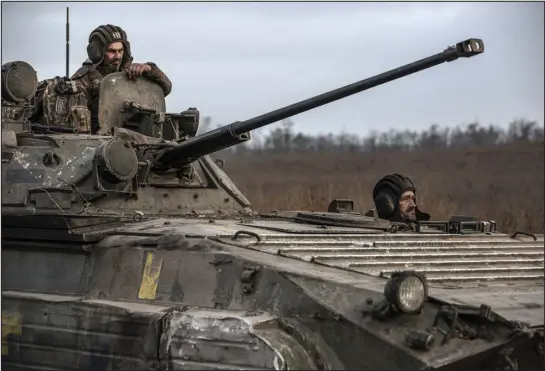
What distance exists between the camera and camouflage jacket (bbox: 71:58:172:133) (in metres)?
11.3

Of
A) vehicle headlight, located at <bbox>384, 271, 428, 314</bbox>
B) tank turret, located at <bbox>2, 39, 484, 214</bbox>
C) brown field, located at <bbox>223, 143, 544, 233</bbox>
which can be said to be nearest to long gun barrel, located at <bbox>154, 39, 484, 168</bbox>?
tank turret, located at <bbox>2, 39, 484, 214</bbox>

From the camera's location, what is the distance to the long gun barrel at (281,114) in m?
8.94

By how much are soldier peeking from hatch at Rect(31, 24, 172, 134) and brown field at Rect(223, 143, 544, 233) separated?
22.8 feet

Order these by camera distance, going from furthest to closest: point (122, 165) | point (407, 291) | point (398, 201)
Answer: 1. point (398, 201)
2. point (122, 165)
3. point (407, 291)

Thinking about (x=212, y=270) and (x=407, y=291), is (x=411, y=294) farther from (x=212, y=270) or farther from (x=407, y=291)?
(x=212, y=270)

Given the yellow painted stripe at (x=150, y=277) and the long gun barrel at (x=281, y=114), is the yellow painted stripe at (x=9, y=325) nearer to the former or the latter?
the yellow painted stripe at (x=150, y=277)

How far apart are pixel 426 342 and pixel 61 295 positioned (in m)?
3.18

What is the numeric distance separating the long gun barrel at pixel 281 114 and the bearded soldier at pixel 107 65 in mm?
1546

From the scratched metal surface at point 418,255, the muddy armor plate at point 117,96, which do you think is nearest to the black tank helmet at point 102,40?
the muddy armor plate at point 117,96

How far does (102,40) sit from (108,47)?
0.32 ft

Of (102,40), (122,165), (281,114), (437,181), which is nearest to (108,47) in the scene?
(102,40)

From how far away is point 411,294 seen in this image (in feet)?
23.7

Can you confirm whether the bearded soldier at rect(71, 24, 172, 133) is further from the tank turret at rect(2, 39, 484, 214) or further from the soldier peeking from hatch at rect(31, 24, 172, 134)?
the tank turret at rect(2, 39, 484, 214)

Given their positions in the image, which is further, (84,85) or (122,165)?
(84,85)
